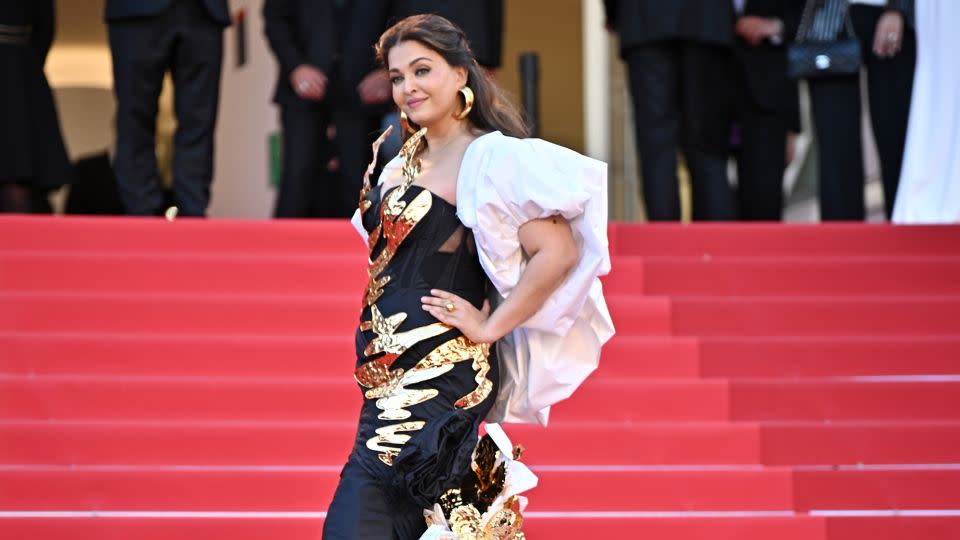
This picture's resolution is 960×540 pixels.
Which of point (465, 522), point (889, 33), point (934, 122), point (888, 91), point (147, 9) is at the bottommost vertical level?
point (465, 522)

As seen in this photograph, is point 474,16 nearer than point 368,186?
No

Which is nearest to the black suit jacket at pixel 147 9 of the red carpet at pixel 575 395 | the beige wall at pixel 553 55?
the red carpet at pixel 575 395

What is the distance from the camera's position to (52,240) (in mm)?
6457

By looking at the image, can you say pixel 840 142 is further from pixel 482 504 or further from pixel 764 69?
pixel 482 504

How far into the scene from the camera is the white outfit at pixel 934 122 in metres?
7.09

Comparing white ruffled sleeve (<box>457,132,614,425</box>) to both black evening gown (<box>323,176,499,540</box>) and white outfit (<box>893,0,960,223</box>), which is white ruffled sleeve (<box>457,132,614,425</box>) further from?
white outfit (<box>893,0,960,223</box>)

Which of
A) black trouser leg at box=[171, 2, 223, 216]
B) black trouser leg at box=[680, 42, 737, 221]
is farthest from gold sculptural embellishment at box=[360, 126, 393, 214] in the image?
black trouser leg at box=[680, 42, 737, 221]

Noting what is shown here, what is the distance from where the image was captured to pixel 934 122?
280 inches

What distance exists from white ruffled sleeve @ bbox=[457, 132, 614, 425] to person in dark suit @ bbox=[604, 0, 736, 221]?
12.9 feet

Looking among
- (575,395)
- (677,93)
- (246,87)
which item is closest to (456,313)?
(575,395)

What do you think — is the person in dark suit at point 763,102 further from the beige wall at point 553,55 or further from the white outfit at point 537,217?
the beige wall at point 553,55

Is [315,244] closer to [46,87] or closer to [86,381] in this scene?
[86,381]

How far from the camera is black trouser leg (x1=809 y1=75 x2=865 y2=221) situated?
7395mm

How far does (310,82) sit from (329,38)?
0.79 feet
